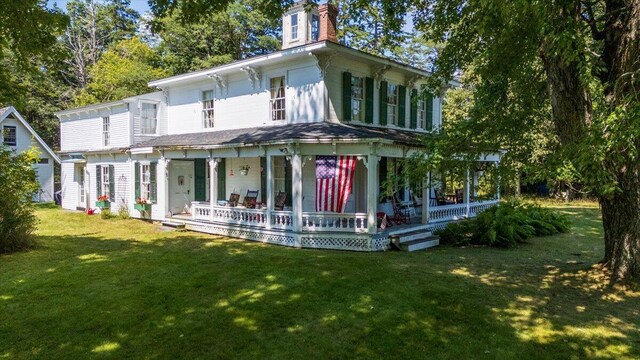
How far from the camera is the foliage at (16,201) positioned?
36.4 ft

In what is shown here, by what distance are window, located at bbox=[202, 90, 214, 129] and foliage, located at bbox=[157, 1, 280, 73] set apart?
43.0 feet

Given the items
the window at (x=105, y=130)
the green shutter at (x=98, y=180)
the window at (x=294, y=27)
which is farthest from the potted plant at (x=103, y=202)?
the window at (x=294, y=27)

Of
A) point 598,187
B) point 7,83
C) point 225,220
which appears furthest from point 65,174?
point 598,187

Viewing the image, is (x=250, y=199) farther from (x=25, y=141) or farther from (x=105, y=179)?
(x=25, y=141)

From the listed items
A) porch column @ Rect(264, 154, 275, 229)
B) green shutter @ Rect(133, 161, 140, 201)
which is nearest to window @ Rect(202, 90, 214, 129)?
green shutter @ Rect(133, 161, 140, 201)

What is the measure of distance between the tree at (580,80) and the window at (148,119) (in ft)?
44.2

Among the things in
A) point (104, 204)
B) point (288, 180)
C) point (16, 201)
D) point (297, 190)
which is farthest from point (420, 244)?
point (104, 204)

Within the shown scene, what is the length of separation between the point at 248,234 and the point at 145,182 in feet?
25.0

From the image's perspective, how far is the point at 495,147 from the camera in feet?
28.3

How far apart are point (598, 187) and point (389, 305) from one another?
3.93 m

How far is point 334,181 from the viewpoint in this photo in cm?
1190

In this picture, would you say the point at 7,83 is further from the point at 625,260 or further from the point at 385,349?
the point at 625,260

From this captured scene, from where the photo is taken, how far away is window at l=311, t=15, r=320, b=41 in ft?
51.1

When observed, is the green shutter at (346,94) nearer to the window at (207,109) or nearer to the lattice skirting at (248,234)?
the lattice skirting at (248,234)
